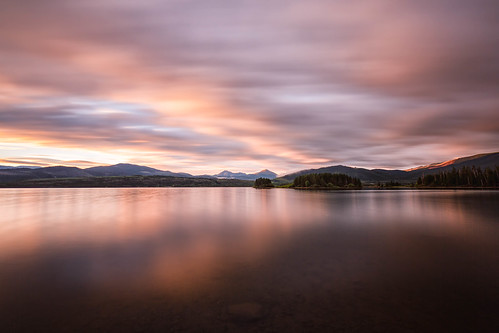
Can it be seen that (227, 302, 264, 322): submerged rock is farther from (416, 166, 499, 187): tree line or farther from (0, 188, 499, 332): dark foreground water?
(416, 166, 499, 187): tree line

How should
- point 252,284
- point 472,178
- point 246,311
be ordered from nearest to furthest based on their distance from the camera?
point 246,311, point 252,284, point 472,178

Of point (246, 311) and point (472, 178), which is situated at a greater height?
point (472, 178)

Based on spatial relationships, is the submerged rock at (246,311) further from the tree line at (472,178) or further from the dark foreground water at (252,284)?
the tree line at (472,178)

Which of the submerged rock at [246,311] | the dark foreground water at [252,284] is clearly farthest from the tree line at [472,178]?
the submerged rock at [246,311]

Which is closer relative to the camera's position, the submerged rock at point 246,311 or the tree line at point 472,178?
the submerged rock at point 246,311

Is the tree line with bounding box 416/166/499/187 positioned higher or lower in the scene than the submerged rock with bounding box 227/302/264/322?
higher

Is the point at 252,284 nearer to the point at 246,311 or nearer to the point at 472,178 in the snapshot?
the point at 246,311

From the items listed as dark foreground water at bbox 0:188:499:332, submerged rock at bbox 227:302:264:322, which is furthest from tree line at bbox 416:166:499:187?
submerged rock at bbox 227:302:264:322

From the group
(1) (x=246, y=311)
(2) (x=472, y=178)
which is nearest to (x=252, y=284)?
(1) (x=246, y=311)

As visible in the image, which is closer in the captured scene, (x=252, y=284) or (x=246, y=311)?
(x=246, y=311)

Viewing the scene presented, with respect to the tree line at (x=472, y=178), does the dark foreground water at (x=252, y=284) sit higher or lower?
lower

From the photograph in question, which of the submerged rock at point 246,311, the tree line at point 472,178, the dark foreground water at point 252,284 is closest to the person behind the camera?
the dark foreground water at point 252,284

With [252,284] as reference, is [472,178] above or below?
above

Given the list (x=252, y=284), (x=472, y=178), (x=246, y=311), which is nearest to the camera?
(x=246, y=311)
